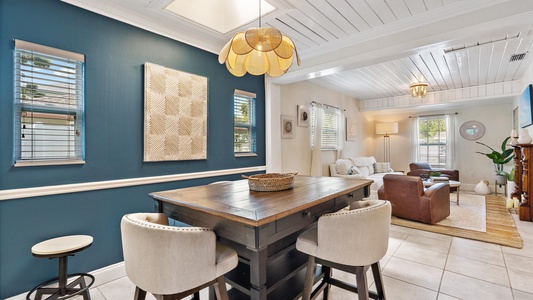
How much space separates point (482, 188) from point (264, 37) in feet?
23.2

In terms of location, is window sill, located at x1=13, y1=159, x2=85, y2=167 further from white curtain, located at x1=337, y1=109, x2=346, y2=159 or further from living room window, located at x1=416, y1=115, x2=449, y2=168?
living room window, located at x1=416, y1=115, x2=449, y2=168

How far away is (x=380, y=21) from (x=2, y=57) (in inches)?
132

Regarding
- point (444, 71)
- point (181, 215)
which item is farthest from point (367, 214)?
point (444, 71)

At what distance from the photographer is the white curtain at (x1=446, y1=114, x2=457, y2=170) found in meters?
6.87

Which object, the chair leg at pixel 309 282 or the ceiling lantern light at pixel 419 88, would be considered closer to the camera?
the chair leg at pixel 309 282

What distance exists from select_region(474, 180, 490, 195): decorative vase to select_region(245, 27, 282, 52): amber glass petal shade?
6.98 m

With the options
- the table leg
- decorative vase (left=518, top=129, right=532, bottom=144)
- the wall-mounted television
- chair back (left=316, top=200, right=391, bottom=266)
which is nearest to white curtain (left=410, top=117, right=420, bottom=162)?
the wall-mounted television

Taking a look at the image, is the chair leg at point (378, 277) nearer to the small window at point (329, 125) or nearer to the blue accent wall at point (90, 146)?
the blue accent wall at point (90, 146)

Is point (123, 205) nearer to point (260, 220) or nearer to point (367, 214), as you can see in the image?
point (260, 220)

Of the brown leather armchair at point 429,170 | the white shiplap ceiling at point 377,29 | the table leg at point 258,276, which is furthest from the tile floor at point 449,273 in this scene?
the brown leather armchair at point 429,170

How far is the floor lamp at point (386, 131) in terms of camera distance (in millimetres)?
7421

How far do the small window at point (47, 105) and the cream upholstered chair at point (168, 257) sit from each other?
51.5 inches

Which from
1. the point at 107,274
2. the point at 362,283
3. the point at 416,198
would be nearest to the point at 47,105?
the point at 107,274

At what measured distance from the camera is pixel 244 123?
361cm
